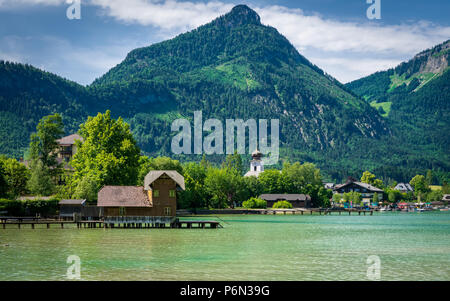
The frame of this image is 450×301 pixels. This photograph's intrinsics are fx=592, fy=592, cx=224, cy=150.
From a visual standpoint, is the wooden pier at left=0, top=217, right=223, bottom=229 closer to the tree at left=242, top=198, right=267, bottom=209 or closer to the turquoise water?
the turquoise water

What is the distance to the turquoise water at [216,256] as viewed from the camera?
40125 millimetres

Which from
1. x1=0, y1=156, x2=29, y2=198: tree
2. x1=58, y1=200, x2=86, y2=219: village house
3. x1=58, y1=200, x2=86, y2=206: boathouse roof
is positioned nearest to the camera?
x1=58, y1=200, x2=86, y2=206: boathouse roof

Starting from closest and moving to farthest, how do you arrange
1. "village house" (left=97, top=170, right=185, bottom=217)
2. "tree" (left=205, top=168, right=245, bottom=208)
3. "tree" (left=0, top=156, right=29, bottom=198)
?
"village house" (left=97, top=170, right=185, bottom=217), "tree" (left=0, top=156, right=29, bottom=198), "tree" (left=205, top=168, right=245, bottom=208)

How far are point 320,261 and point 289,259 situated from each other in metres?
2.67

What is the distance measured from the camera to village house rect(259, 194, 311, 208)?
558 ft

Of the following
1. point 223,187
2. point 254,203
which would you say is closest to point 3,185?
point 223,187

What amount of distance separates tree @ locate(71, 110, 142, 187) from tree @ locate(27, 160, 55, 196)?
211 inches

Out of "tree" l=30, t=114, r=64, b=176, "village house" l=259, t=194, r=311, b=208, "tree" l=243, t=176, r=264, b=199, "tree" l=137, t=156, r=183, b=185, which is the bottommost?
"village house" l=259, t=194, r=311, b=208

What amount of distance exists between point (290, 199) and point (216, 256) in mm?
122100

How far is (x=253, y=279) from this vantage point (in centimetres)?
3794

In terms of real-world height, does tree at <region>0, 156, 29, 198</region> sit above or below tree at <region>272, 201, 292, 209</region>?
above

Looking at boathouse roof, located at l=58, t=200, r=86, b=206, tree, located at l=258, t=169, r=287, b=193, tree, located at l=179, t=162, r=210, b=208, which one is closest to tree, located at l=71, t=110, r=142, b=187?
boathouse roof, located at l=58, t=200, r=86, b=206
